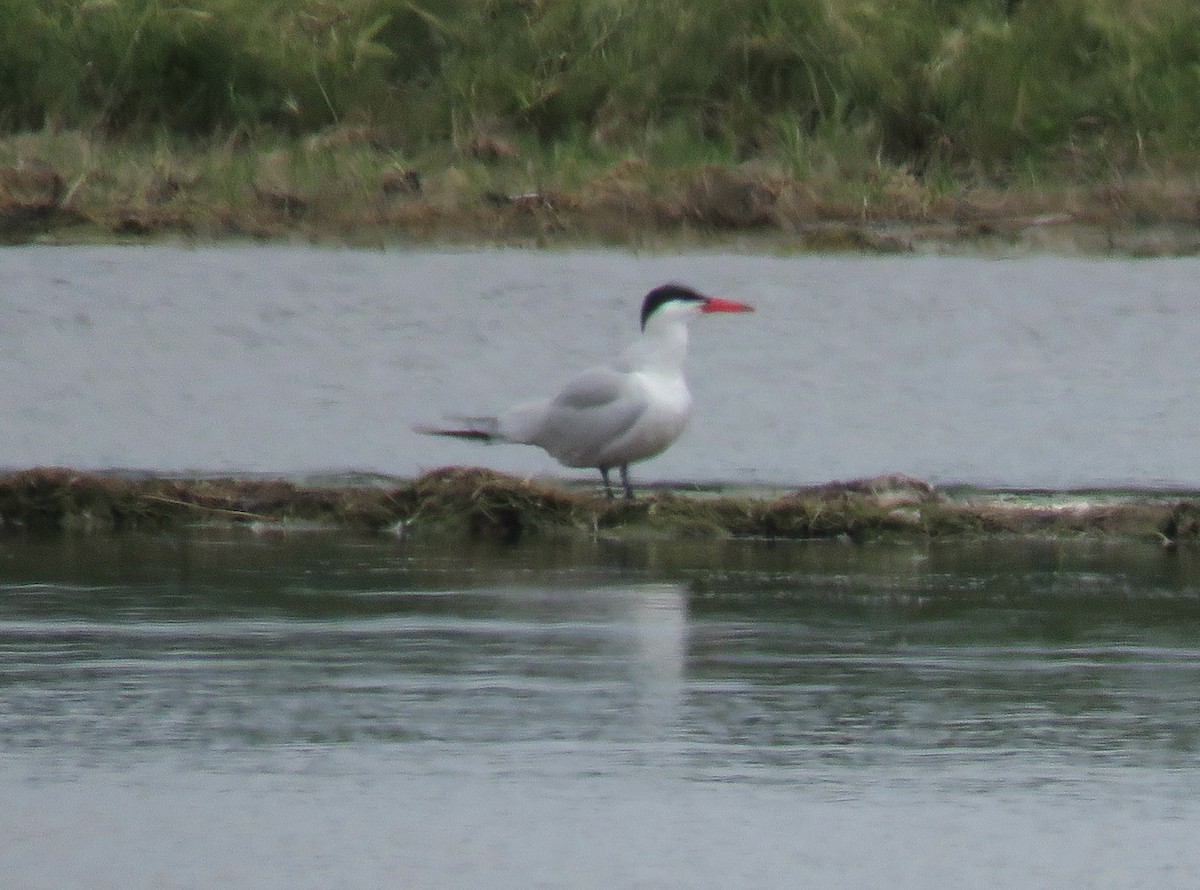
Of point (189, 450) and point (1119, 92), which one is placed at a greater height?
point (1119, 92)

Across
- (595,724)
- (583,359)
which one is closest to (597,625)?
(595,724)

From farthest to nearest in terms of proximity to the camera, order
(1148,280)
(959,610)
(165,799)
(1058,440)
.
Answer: (1148,280)
(1058,440)
(959,610)
(165,799)

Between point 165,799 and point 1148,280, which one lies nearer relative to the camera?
point 165,799

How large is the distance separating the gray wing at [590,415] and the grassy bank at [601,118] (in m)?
4.94

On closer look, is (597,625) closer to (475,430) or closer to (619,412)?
(619,412)

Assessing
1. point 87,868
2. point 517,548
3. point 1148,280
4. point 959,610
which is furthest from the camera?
point 1148,280

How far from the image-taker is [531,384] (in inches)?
552

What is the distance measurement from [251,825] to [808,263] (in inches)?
417

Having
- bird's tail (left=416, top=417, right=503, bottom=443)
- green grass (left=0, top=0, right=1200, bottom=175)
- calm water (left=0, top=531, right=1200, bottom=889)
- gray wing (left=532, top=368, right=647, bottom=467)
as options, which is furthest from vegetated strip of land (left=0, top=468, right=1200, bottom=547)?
green grass (left=0, top=0, right=1200, bottom=175)

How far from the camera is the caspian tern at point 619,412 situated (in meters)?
11.8


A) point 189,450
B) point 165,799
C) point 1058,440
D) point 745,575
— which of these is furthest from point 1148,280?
point 165,799

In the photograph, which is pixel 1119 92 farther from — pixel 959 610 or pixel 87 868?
pixel 87 868

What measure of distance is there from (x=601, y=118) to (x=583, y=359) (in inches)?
209

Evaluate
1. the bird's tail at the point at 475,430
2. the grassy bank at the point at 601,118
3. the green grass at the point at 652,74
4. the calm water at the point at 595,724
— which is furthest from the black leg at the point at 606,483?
the green grass at the point at 652,74
